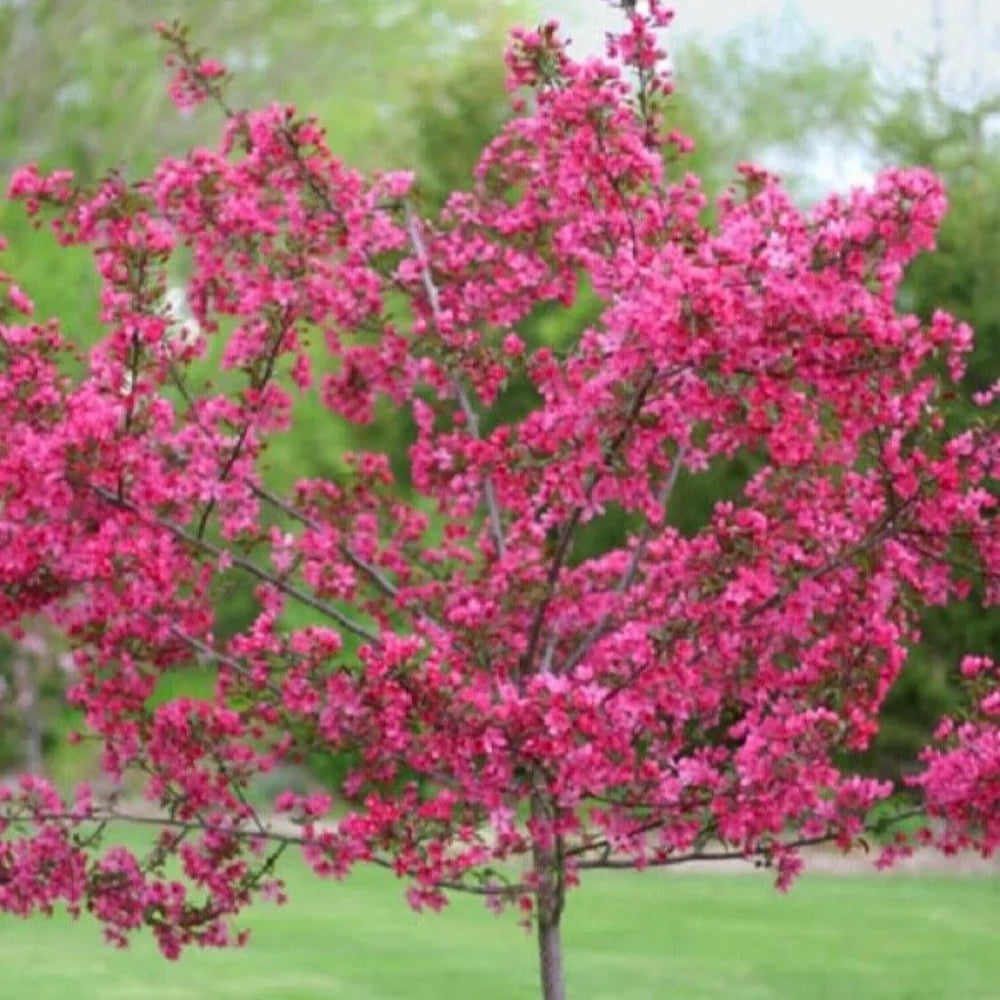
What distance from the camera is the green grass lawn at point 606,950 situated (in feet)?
29.8

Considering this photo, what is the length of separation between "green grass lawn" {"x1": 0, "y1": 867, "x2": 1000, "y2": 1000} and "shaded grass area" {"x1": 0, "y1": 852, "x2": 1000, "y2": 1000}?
0.01m

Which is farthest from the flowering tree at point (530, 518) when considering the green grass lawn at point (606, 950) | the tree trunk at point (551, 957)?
the green grass lawn at point (606, 950)

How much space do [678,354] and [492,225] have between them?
Result: 1647mm

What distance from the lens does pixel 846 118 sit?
30109 millimetres

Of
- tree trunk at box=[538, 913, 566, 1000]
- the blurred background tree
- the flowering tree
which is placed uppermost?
the blurred background tree

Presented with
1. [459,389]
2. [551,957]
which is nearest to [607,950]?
[551,957]

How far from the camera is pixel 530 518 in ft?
17.0

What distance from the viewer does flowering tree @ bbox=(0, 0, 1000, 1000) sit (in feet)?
15.8

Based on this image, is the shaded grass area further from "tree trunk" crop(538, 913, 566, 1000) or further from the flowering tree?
the flowering tree

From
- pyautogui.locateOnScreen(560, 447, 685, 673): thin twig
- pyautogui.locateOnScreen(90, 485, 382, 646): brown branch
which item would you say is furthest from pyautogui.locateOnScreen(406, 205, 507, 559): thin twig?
pyautogui.locateOnScreen(90, 485, 382, 646): brown branch

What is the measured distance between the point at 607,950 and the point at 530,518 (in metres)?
5.52

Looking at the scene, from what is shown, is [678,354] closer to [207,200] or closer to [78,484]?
[78,484]

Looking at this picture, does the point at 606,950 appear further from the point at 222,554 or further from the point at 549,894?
the point at 222,554

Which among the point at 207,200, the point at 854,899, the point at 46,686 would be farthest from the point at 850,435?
the point at 46,686
